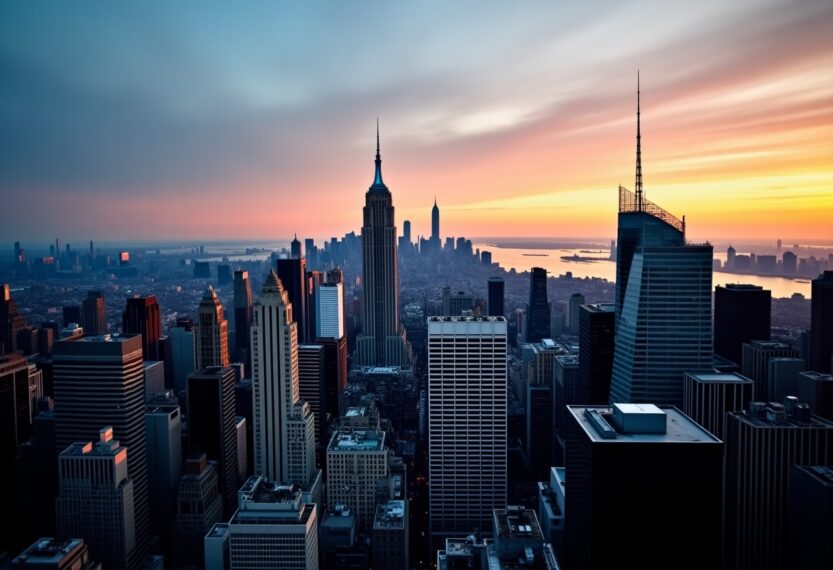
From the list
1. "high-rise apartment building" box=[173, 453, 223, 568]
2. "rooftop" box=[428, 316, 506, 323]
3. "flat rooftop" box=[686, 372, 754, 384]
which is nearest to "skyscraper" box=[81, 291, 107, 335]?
"high-rise apartment building" box=[173, 453, 223, 568]

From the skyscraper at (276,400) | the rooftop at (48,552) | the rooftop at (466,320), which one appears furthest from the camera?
the skyscraper at (276,400)

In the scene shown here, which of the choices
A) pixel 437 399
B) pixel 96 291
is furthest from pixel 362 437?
pixel 96 291

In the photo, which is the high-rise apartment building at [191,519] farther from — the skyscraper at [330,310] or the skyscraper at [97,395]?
the skyscraper at [330,310]

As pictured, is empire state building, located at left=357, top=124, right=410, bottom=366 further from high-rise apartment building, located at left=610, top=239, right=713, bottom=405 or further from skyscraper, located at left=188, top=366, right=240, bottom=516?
high-rise apartment building, located at left=610, top=239, right=713, bottom=405

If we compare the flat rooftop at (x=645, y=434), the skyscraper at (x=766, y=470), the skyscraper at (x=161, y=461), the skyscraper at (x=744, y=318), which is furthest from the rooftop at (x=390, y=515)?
the skyscraper at (x=744, y=318)

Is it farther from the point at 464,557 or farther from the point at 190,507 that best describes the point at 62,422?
the point at 464,557

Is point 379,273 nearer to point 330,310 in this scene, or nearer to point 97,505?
point 330,310
